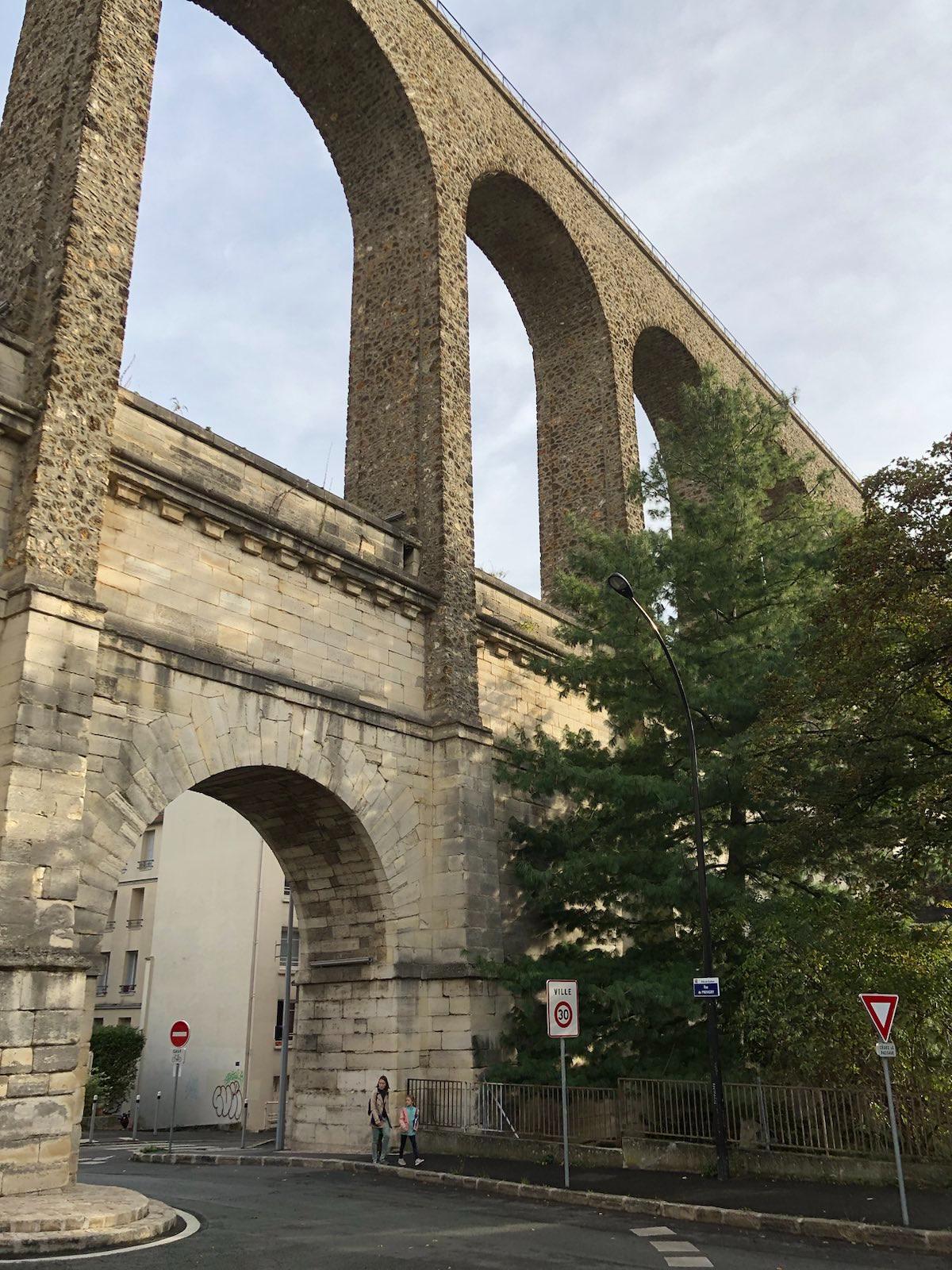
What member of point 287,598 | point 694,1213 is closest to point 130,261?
point 287,598

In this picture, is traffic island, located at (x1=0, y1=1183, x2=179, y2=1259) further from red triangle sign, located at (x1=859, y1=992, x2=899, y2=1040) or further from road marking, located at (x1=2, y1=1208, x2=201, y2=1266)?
red triangle sign, located at (x1=859, y1=992, x2=899, y2=1040)

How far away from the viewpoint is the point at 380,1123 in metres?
14.0

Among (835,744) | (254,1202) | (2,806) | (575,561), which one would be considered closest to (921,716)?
(835,744)

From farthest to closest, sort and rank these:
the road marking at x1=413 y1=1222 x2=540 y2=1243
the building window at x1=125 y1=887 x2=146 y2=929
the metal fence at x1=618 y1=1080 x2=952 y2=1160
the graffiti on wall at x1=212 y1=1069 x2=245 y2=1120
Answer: the building window at x1=125 y1=887 x2=146 y2=929, the graffiti on wall at x1=212 y1=1069 x2=245 y2=1120, the metal fence at x1=618 y1=1080 x2=952 y2=1160, the road marking at x1=413 y1=1222 x2=540 y2=1243

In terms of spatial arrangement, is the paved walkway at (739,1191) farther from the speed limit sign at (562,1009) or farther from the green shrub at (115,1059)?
the green shrub at (115,1059)

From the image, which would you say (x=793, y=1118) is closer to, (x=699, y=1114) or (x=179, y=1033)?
(x=699, y=1114)

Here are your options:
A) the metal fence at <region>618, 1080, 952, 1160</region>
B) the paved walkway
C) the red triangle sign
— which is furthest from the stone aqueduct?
the red triangle sign

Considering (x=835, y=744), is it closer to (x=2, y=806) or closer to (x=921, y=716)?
(x=921, y=716)

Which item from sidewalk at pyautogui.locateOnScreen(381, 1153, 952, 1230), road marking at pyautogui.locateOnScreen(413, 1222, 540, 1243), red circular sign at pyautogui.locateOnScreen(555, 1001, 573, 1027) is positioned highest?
red circular sign at pyautogui.locateOnScreen(555, 1001, 573, 1027)

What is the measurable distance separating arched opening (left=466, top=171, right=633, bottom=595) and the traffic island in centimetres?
1694

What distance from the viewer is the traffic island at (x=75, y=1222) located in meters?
8.19

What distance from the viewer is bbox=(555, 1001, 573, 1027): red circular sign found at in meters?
12.4

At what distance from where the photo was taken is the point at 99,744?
11945 mm

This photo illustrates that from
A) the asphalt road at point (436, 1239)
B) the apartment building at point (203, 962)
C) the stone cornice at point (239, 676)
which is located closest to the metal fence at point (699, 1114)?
the asphalt road at point (436, 1239)
